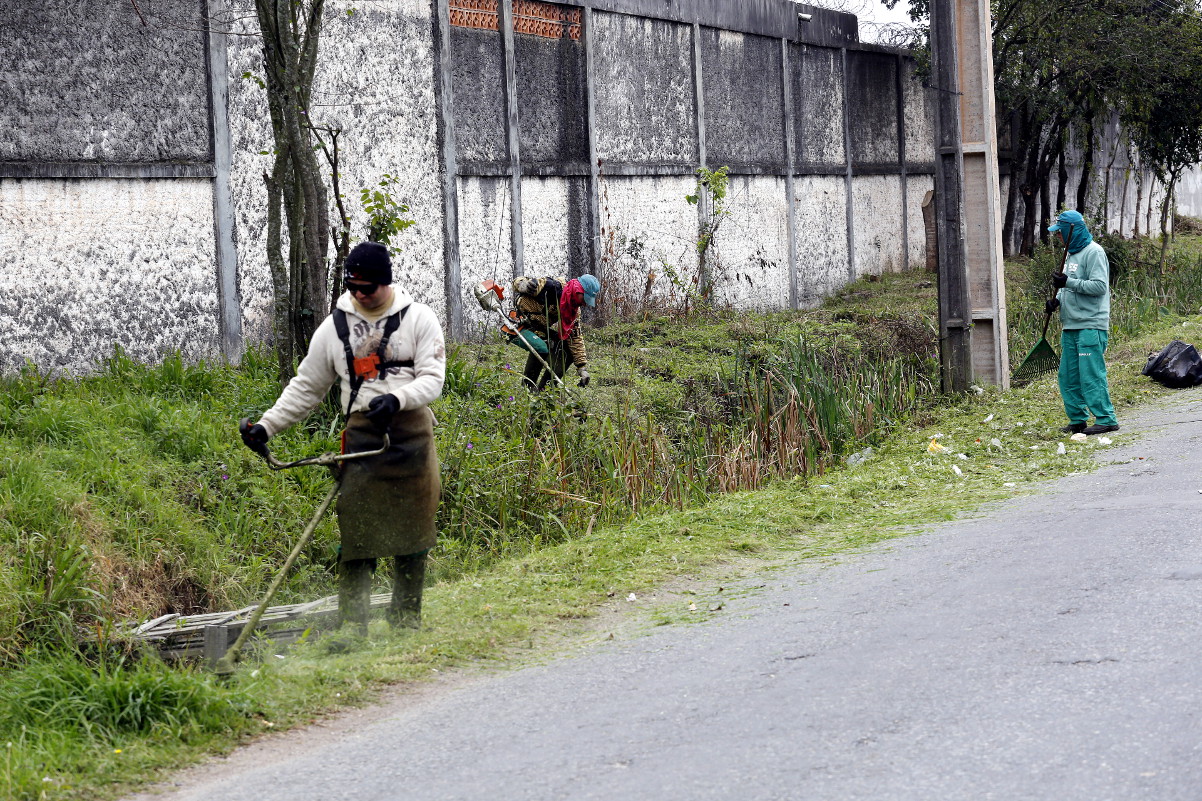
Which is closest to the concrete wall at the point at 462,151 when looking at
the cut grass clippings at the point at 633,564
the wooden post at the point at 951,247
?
the wooden post at the point at 951,247

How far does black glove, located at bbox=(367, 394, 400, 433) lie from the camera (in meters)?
5.25

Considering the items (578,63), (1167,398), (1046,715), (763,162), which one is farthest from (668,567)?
(763,162)

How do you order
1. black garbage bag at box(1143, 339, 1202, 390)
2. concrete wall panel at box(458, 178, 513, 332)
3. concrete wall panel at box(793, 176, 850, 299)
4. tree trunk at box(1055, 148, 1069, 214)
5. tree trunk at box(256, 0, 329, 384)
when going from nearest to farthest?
tree trunk at box(256, 0, 329, 384) < black garbage bag at box(1143, 339, 1202, 390) < concrete wall panel at box(458, 178, 513, 332) < concrete wall panel at box(793, 176, 850, 299) < tree trunk at box(1055, 148, 1069, 214)

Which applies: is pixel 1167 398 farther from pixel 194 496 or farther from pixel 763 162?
pixel 194 496

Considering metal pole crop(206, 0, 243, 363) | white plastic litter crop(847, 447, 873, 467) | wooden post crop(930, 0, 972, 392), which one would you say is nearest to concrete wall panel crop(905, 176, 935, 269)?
wooden post crop(930, 0, 972, 392)

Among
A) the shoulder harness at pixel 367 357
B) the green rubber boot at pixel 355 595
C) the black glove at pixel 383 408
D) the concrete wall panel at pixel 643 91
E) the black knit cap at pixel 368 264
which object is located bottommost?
the green rubber boot at pixel 355 595

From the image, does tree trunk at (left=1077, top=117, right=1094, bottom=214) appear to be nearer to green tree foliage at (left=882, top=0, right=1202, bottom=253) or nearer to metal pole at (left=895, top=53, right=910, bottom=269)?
green tree foliage at (left=882, top=0, right=1202, bottom=253)

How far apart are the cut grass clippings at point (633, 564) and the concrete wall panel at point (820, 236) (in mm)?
7071

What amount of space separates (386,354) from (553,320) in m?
5.37

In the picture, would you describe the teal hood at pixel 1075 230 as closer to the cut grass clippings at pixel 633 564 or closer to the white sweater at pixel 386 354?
the cut grass clippings at pixel 633 564

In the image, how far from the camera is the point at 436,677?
528 centimetres

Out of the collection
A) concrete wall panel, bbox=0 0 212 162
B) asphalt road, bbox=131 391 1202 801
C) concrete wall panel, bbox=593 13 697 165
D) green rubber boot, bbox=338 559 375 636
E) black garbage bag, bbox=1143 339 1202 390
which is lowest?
asphalt road, bbox=131 391 1202 801

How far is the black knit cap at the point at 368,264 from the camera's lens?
5418 millimetres

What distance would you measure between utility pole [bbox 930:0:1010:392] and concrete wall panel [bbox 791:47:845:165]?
6183 mm
